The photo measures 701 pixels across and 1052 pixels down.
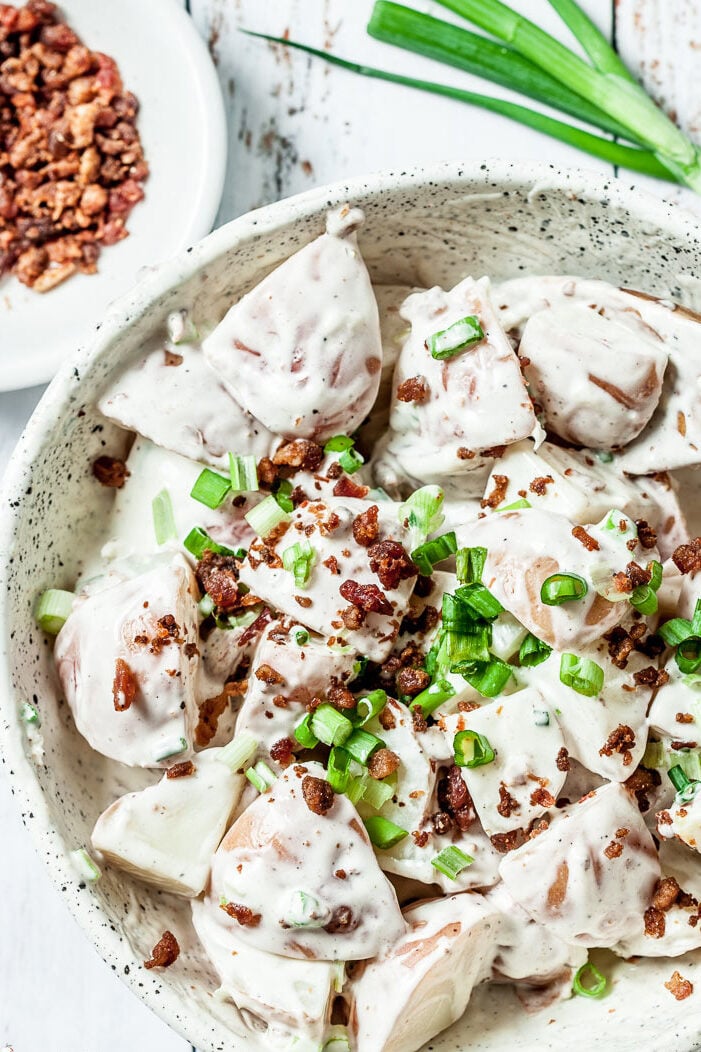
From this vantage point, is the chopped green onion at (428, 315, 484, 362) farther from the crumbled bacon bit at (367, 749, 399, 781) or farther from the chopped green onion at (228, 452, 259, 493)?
the crumbled bacon bit at (367, 749, 399, 781)

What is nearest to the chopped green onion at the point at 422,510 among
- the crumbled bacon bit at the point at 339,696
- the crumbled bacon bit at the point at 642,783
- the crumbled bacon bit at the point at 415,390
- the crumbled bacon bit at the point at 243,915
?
the crumbled bacon bit at the point at 415,390

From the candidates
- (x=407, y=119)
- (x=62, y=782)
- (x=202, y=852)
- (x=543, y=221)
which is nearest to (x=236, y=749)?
(x=202, y=852)

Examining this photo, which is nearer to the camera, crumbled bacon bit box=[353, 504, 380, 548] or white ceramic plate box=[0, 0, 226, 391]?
crumbled bacon bit box=[353, 504, 380, 548]

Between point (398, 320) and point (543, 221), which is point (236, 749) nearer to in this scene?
point (398, 320)

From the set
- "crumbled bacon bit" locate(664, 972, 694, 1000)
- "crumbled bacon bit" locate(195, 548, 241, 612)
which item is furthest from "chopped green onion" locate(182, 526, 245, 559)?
"crumbled bacon bit" locate(664, 972, 694, 1000)

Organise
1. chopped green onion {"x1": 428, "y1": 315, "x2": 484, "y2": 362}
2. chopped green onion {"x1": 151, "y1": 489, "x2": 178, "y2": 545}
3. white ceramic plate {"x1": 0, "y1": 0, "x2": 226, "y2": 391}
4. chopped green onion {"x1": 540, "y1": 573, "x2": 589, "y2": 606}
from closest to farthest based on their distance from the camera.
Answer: chopped green onion {"x1": 540, "y1": 573, "x2": 589, "y2": 606} → chopped green onion {"x1": 428, "y1": 315, "x2": 484, "y2": 362} → chopped green onion {"x1": 151, "y1": 489, "x2": 178, "y2": 545} → white ceramic plate {"x1": 0, "y1": 0, "x2": 226, "y2": 391}

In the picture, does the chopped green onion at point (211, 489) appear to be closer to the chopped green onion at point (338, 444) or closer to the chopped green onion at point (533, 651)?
the chopped green onion at point (338, 444)

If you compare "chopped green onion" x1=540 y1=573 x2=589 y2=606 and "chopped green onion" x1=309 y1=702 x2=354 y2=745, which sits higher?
"chopped green onion" x1=540 y1=573 x2=589 y2=606

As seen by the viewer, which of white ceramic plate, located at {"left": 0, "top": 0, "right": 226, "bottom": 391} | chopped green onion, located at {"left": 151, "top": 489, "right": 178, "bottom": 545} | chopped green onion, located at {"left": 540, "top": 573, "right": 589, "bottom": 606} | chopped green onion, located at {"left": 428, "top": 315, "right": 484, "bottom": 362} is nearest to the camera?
chopped green onion, located at {"left": 540, "top": 573, "right": 589, "bottom": 606}
